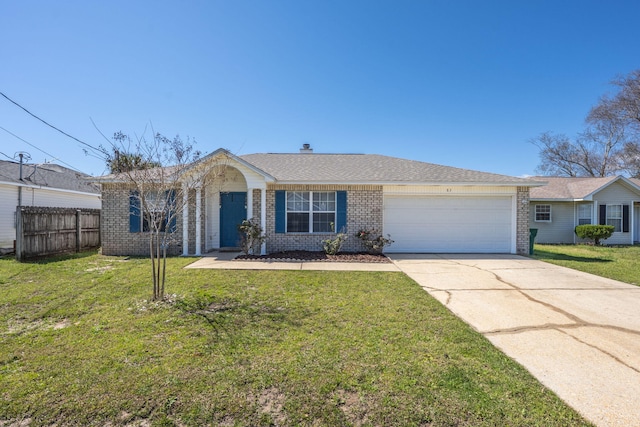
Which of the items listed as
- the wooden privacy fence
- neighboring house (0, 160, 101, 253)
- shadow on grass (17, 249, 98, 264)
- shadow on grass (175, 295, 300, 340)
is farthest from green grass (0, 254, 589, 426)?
neighboring house (0, 160, 101, 253)

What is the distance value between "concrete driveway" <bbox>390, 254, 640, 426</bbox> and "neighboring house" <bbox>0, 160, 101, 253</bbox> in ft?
39.6

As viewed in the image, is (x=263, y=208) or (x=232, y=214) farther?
(x=232, y=214)

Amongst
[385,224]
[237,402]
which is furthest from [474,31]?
[237,402]

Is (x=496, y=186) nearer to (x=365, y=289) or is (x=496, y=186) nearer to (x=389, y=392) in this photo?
(x=365, y=289)

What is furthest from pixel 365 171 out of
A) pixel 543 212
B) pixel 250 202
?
pixel 543 212

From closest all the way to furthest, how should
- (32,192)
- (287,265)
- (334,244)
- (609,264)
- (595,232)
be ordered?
(287,265) < (609,264) < (334,244) < (32,192) < (595,232)

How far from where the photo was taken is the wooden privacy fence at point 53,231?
946 centimetres

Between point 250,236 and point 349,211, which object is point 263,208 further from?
point 349,211

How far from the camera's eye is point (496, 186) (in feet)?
36.7

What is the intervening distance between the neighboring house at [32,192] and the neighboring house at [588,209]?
2171 cm

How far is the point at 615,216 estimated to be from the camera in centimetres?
1606

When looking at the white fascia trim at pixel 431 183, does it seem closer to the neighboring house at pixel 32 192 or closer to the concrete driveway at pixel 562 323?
the concrete driveway at pixel 562 323

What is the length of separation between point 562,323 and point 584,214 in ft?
53.5

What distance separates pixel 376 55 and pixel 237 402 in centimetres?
1367
